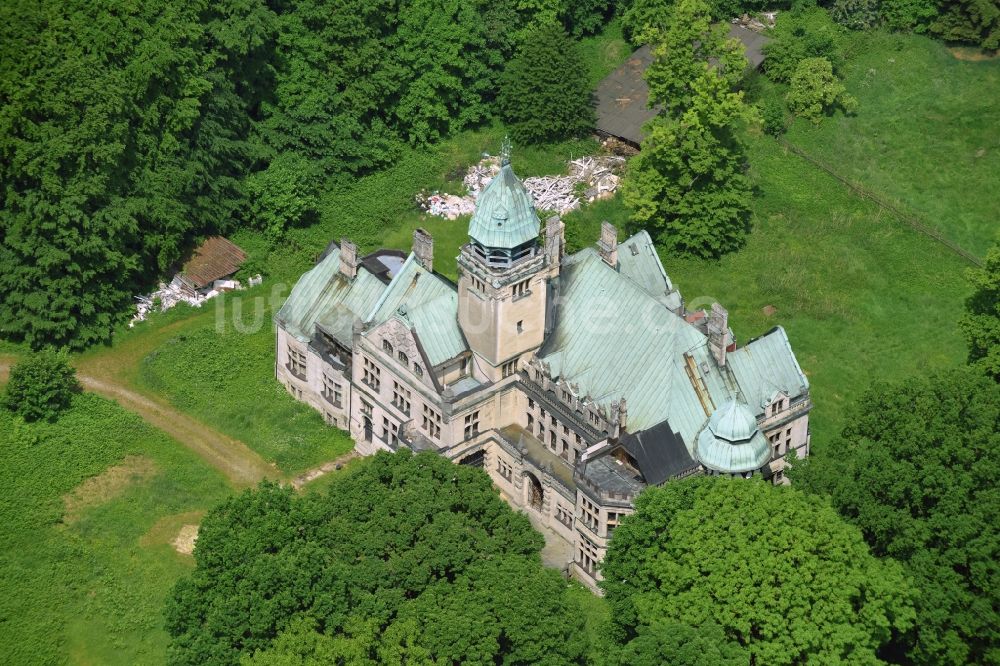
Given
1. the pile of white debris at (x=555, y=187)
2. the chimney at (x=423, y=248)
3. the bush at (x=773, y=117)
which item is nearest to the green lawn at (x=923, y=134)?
the bush at (x=773, y=117)

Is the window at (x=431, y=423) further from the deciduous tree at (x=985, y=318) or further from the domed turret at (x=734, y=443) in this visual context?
the deciduous tree at (x=985, y=318)

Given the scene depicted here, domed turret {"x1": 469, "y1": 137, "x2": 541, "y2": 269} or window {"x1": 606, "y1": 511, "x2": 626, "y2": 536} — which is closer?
domed turret {"x1": 469, "y1": 137, "x2": 541, "y2": 269}

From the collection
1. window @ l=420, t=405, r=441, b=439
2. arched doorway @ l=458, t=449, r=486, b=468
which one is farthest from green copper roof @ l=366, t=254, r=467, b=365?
arched doorway @ l=458, t=449, r=486, b=468

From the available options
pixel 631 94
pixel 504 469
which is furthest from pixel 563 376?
pixel 631 94

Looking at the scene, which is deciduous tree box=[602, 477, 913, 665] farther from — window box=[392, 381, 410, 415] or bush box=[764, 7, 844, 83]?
bush box=[764, 7, 844, 83]

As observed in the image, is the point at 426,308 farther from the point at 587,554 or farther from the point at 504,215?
the point at 587,554

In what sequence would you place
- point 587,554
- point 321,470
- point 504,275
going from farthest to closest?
point 321,470 < point 587,554 < point 504,275
